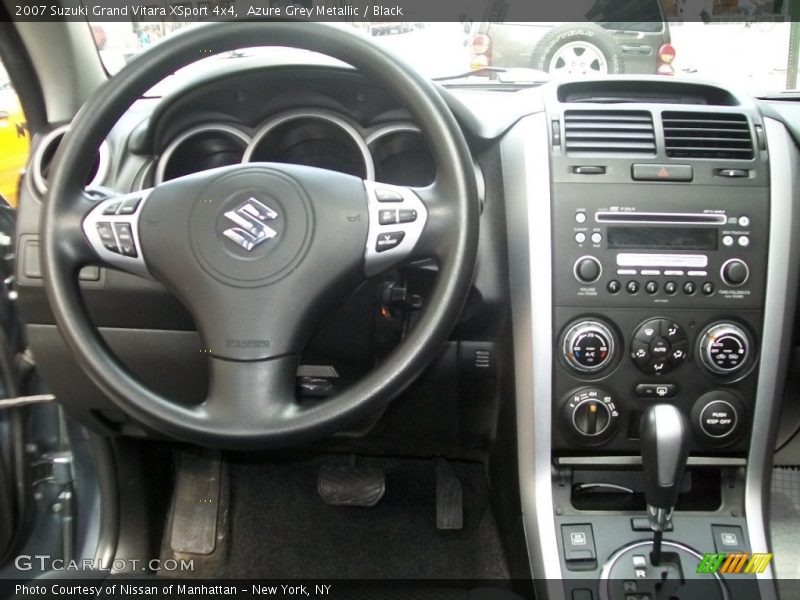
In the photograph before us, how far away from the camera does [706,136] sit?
1288 millimetres

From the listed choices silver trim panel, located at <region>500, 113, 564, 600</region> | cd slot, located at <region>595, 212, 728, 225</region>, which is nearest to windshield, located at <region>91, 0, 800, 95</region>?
silver trim panel, located at <region>500, 113, 564, 600</region>

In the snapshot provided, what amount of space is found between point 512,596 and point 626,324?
0.46m

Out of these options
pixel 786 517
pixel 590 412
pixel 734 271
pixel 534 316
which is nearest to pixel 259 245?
pixel 534 316

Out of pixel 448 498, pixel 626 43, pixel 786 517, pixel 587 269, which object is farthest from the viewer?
pixel 448 498

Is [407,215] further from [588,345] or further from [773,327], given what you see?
[773,327]

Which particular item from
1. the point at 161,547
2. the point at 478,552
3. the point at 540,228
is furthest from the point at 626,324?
the point at 161,547

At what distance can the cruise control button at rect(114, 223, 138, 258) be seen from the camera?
1111 mm

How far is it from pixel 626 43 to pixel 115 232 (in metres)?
1.04

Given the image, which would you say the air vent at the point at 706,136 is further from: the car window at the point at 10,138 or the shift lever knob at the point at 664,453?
the car window at the point at 10,138

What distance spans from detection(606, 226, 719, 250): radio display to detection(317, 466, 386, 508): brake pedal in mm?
949

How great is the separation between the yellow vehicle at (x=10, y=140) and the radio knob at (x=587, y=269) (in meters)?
1.08

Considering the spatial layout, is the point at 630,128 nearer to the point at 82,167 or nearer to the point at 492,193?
the point at 492,193

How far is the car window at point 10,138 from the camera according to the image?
1561 mm

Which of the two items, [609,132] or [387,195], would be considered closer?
[387,195]
